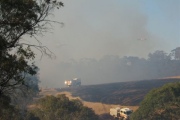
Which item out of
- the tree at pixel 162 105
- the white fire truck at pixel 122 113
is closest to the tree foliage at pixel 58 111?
the tree at pixel 162 105

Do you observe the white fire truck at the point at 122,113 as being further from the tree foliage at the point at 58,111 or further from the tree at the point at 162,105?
the tree foliage at the point at 58,111

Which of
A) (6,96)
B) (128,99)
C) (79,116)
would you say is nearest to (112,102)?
(128,99)

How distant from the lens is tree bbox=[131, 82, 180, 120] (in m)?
57.1

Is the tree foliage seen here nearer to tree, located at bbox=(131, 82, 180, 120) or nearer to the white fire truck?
tree, located at bbox=(131, 82, 180, 120)

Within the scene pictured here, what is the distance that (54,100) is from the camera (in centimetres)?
6081

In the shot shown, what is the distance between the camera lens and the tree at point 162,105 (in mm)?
57116

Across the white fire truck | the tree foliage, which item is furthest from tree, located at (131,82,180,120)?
the white fire truck

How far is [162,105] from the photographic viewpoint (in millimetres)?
59594

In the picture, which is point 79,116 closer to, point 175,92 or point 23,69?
point 175,92

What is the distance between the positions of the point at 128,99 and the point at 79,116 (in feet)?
194

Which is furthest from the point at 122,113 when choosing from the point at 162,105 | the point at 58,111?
the point at 58,111

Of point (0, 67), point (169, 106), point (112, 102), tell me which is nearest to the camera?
point (0, 67)

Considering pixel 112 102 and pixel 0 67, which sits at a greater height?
pixel 0 67

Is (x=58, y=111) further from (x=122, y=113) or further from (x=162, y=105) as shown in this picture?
(x=122, y=113)
